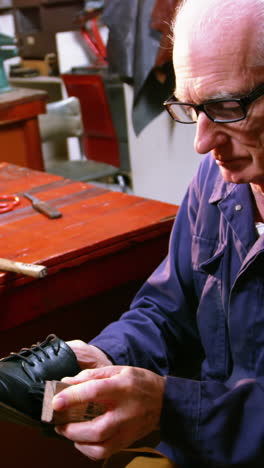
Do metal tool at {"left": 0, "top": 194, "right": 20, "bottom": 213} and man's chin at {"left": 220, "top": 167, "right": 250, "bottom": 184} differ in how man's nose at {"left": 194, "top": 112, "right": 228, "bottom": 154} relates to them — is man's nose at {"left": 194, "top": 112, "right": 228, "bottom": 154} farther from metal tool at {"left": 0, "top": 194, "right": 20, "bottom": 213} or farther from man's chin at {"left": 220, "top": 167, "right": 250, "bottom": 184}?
metal tool at {"left": 0, "top": 194, "right": 20, "bottom": 213}

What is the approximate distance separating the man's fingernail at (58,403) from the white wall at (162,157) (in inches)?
111

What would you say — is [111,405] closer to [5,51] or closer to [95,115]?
[5,51]

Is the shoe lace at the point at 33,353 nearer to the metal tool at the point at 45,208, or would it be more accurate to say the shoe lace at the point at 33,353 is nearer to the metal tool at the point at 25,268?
the metal tool at the point at 25,268

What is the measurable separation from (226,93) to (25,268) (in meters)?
0.62

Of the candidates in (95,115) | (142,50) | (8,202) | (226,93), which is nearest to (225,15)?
(226,93)

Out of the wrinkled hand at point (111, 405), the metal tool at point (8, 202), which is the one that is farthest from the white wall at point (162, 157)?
the wrinkled hand at point (111, 405)

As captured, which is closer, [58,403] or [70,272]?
[58,403]

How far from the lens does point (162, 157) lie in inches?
151

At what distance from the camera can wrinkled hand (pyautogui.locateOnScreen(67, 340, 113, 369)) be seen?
1263 millimetres

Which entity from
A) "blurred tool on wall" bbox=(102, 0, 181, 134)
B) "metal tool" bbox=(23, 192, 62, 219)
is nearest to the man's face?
"metal tool" bbox=(23, 192, 62, 219)

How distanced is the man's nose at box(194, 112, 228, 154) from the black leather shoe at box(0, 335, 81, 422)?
0.50m

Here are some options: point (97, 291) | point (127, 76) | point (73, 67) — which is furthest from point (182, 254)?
point (73, 67)

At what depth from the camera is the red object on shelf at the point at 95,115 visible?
440 centimetres

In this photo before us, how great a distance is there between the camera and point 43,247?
152 centimetres
